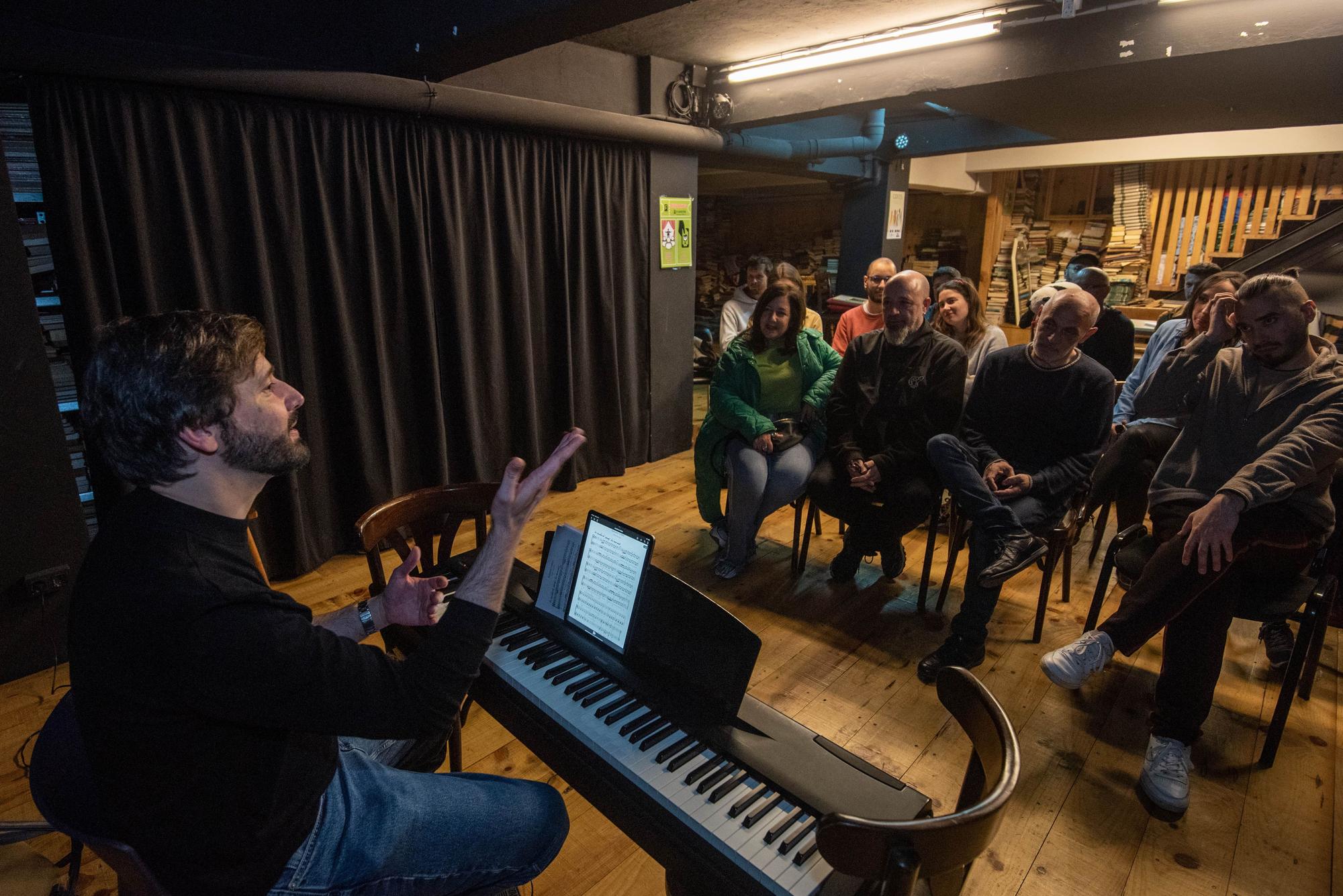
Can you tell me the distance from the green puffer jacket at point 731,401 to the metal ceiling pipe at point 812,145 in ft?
6.07

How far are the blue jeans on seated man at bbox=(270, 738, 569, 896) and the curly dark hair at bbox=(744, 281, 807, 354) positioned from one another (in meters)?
2.41

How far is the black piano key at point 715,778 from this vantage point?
1.08 meters

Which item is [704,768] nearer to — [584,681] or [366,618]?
[584,681]

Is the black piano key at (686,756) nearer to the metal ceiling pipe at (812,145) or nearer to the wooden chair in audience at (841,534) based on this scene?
the wooden chair in audience at (841,534)

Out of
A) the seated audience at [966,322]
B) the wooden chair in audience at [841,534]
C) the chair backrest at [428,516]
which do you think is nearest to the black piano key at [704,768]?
the chair backrest at [428,516]

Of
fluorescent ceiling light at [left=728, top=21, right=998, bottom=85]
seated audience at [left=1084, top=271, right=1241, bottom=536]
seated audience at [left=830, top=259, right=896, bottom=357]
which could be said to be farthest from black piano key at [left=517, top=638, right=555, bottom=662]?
fluorescent ceiling light at [left=728, top=21, right=998, bottom=85]

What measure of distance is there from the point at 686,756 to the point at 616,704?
0.18m

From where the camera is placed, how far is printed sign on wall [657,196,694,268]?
173 inches

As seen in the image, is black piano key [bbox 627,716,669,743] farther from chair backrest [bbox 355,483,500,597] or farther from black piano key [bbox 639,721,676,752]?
chair backrest [bbox 355,483,500,597]

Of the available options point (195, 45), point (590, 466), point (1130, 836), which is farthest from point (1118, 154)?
point (195, 45)

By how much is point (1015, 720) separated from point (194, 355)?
2384 millimetres

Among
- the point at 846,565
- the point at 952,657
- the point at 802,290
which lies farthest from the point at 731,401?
the point at 952,657

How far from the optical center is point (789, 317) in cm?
322

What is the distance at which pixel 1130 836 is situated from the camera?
1.77 m
